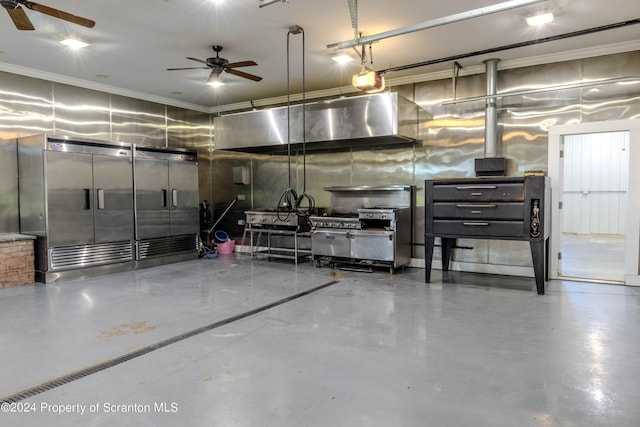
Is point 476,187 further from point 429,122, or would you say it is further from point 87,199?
point 87,199

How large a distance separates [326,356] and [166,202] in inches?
213

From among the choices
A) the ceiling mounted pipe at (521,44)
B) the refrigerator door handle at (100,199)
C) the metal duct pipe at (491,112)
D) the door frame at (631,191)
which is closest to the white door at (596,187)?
the door frame at (631,191)

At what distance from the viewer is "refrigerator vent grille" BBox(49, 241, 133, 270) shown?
5.90m

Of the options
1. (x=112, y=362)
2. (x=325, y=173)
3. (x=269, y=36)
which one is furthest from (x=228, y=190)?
(x=112, y=362)

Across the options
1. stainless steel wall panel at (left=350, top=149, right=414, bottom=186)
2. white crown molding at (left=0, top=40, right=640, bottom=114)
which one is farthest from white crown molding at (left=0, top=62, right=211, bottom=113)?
stainless steel wall panel at (left=350, top=149, right=414, bottom=186)

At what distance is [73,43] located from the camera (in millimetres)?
5258

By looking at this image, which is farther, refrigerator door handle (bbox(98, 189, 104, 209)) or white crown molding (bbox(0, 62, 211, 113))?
refrigerator door handle (bbox(98, 189, 104, 209))

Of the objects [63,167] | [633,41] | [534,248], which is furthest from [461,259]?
[63,167]

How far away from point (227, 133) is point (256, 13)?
3505mm

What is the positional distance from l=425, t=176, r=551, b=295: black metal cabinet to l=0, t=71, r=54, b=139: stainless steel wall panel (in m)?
6.07

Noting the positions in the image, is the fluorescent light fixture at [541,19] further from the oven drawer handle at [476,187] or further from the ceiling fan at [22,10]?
the ceiling fan at [22,10]

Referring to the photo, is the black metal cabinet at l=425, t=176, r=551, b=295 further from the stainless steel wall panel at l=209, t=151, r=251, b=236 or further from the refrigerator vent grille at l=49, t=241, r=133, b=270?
the refrigerator vent grille at l=49, t=241, r=133, b=270

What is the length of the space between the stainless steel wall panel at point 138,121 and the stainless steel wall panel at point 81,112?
0.49 ft

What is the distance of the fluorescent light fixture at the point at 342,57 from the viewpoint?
5656mm
